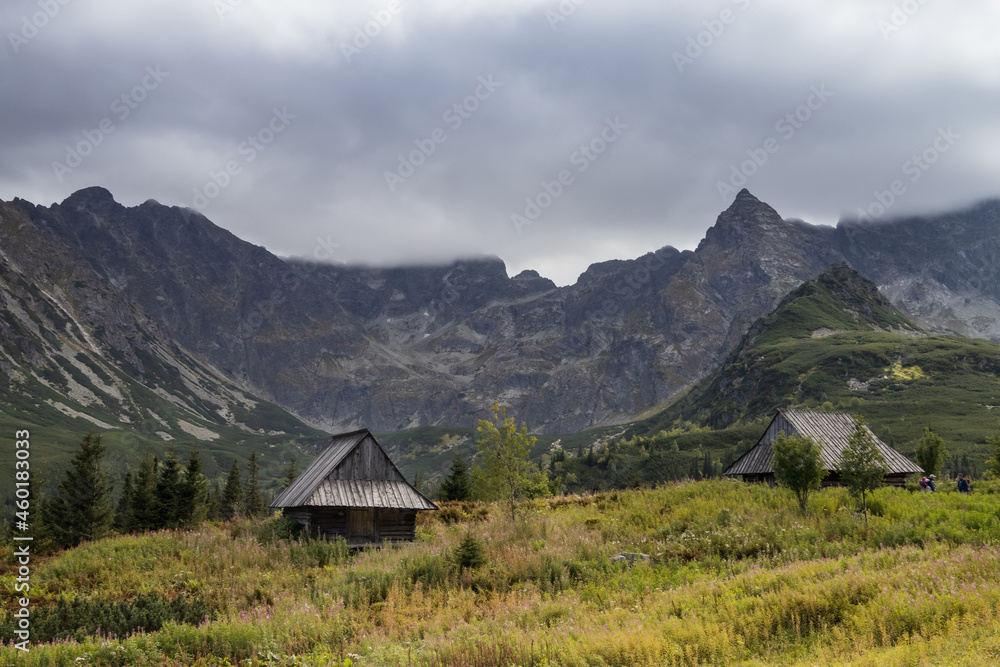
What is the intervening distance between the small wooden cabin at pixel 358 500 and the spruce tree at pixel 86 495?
17057mm

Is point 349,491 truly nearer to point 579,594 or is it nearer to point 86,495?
point 579,594

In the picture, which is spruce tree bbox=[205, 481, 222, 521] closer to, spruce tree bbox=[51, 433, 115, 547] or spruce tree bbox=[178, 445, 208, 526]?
spruce tree bbox=[178, 445, 208, 526]

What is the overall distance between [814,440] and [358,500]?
Result: 1111 inches

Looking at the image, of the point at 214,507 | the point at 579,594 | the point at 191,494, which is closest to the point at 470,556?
the point at 579,594

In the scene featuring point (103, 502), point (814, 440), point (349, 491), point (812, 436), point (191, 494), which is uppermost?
point (812, 436)

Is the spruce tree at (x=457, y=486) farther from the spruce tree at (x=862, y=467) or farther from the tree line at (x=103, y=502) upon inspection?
the spruce tree at (x=862, y=467)

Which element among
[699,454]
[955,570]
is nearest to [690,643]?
[955,570]

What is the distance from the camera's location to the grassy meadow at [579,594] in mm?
9086

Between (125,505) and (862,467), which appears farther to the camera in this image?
(125,505)

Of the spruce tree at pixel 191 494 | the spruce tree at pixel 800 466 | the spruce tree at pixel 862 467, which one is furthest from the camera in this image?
the spruce tree at pixel 191 494

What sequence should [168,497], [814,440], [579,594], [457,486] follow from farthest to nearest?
[457,486] < [168,497] < [814,440] < [579,594]

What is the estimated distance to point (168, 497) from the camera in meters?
50.5

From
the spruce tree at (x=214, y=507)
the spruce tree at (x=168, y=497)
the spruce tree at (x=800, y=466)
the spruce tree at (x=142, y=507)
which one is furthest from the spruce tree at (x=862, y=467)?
the spruce tree at (x=214, y=507)

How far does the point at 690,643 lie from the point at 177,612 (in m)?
10.8
